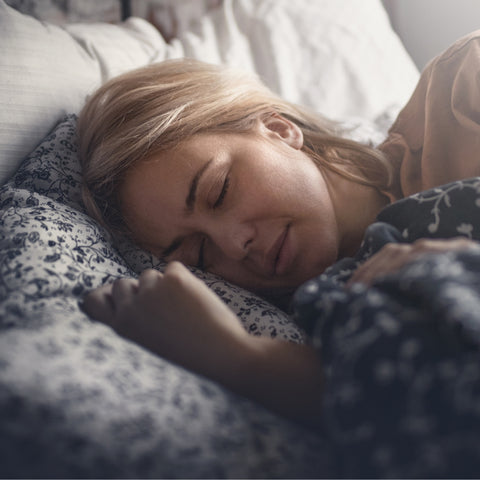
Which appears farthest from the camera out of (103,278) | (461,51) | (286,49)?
(286,49)

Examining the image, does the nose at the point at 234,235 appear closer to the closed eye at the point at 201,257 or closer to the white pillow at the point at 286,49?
the closed eye at the point at 201,257

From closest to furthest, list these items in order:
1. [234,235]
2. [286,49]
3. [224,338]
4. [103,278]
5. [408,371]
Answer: [408,371]
[224,338]
[103,278]
[234,235]
[286,49]

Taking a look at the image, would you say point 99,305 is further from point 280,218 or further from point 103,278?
point 280,218

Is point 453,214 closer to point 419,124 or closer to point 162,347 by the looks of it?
point 162,347

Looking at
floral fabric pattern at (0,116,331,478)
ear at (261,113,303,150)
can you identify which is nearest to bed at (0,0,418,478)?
floral fabric pattern at (0,116,331,478)

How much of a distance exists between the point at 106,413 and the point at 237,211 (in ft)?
1.38

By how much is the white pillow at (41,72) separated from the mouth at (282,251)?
20.1 inches

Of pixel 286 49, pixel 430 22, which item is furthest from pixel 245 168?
pixel 430 22

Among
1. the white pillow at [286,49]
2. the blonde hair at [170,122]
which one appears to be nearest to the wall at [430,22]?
the white pillow at [286,49]

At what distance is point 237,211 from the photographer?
728 mm

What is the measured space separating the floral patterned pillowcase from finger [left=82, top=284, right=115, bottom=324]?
0.08 ft

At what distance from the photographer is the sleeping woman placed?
39 centimetres

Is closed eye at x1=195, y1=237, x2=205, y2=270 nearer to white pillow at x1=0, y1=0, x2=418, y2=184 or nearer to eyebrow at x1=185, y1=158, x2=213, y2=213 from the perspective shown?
eyebrow at x1=185, y1=158, x2=213, y2=213

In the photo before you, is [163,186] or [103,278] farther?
[163,186]
